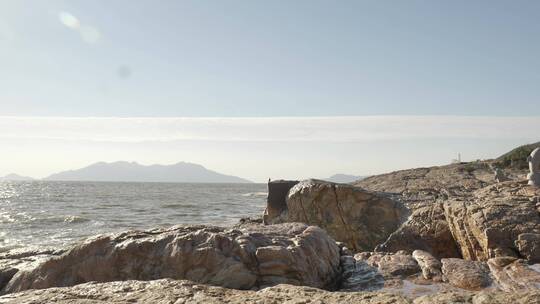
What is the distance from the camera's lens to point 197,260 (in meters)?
5.66

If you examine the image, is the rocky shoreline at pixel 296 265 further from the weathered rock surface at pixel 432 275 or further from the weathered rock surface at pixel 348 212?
the weathered rock surface at pixel 348 212

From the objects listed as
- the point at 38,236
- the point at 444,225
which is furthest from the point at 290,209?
the point at 38,236

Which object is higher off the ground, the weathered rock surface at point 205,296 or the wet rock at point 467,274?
the weathered rock surface at point 205,296

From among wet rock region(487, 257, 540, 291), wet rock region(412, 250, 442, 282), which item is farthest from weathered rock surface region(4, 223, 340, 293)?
wet rock region(487, 257, 540, 291)

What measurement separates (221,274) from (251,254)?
1.85ft

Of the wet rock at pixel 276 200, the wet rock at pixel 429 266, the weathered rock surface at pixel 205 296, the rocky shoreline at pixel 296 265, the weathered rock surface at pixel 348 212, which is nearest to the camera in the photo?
the weathered rock surface at pixel 205 296

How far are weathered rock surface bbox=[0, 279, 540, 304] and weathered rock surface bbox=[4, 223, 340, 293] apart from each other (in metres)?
1.34

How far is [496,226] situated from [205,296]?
20.6 feet

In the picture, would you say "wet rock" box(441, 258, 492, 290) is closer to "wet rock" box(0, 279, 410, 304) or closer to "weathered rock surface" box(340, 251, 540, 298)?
"weathered rock surface" box(340, 251, 540, 298)

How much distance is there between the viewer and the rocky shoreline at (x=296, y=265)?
3877 mm

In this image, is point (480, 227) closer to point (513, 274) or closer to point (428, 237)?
point (428, 237)

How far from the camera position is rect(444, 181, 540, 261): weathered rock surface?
24.9 feet

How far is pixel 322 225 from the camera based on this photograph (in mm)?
12586

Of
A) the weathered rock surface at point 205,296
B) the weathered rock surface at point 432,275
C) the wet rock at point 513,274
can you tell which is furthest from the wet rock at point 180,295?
the wet rock at point 513,274
